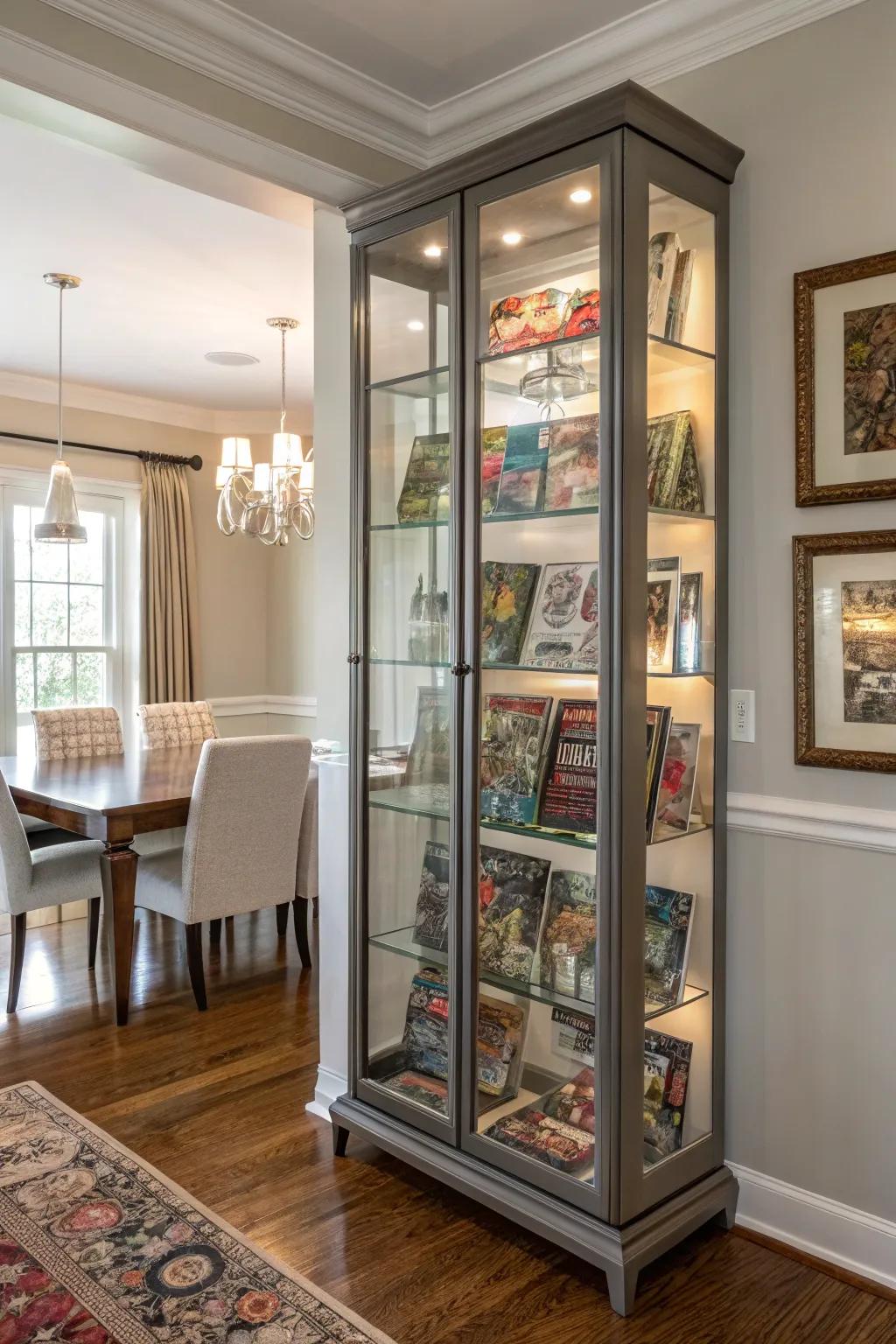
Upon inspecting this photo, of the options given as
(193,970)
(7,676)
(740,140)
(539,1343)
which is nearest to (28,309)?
(7,676)

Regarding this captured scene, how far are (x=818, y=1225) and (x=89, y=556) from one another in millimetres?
5431

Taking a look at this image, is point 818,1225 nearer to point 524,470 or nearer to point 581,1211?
point 581,1211

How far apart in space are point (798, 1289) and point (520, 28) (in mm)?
2807

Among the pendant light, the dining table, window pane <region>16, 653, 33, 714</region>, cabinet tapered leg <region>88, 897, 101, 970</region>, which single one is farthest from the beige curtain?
cabinet tapered leg <region>88, 897, 101, 970</region>

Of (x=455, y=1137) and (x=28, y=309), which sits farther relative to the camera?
(x=28, y=309)

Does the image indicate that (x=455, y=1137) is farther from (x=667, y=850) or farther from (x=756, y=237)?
(x=756, y=237)

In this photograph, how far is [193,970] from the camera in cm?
374

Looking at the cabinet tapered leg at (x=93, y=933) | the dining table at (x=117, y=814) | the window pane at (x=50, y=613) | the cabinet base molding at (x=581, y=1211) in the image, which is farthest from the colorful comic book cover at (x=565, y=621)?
the window pane at (x=50, y=613)

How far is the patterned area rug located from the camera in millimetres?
1946

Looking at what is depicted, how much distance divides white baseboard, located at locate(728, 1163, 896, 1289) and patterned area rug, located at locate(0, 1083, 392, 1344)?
0.87 meters

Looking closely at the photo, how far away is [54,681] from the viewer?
610cm

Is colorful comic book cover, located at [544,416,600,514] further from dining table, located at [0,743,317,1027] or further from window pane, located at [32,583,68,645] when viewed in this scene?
window pane, located at [32,583,68,645]

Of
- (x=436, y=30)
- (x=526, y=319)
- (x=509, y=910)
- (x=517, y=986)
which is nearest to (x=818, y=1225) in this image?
(x=517, y=986)

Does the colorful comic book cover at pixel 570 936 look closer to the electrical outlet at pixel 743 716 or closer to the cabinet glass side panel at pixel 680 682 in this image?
the cabinet glass side panel at pixel 680 682
